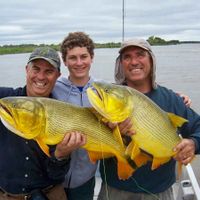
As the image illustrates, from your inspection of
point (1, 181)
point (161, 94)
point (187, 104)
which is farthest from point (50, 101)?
point (187, 104)

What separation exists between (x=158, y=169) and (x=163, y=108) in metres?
0.60

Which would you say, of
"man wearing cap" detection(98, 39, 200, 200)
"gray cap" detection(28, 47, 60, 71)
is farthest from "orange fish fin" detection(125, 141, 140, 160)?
"gray cap" detection(28, 47, 60, 71)

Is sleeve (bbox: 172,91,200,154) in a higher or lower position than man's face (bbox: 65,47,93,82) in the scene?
lower

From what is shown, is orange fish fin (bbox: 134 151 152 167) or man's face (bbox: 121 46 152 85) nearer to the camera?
orange fish fin (bbox: 134 151 152 167)

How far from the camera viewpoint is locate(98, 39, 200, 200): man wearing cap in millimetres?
3963

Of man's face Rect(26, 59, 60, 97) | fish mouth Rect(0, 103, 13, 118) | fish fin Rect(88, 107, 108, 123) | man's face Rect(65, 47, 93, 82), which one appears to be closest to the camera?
fish mouth Rect(0, 103, 13, 118)

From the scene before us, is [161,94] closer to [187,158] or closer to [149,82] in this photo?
[149,82]

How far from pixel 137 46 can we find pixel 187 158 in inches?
46.7

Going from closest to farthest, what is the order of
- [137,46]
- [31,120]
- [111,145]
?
[31,120]
[111,145]
[137,46]

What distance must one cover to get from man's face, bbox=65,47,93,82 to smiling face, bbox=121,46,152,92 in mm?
426

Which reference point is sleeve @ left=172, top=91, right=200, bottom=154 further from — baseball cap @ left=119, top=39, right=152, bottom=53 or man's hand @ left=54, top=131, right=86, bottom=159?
man's hand @ left=54, top=131, right=86, bottom=159

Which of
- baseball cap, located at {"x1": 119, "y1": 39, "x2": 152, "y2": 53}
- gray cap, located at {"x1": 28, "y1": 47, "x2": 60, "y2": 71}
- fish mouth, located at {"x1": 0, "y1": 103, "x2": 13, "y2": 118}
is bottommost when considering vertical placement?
fish mouth, located at {"x1": 0, "y1": 103, "x2": 13, "y2": 118}

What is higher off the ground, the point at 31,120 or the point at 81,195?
the point at 31,120

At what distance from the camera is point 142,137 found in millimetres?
3377
